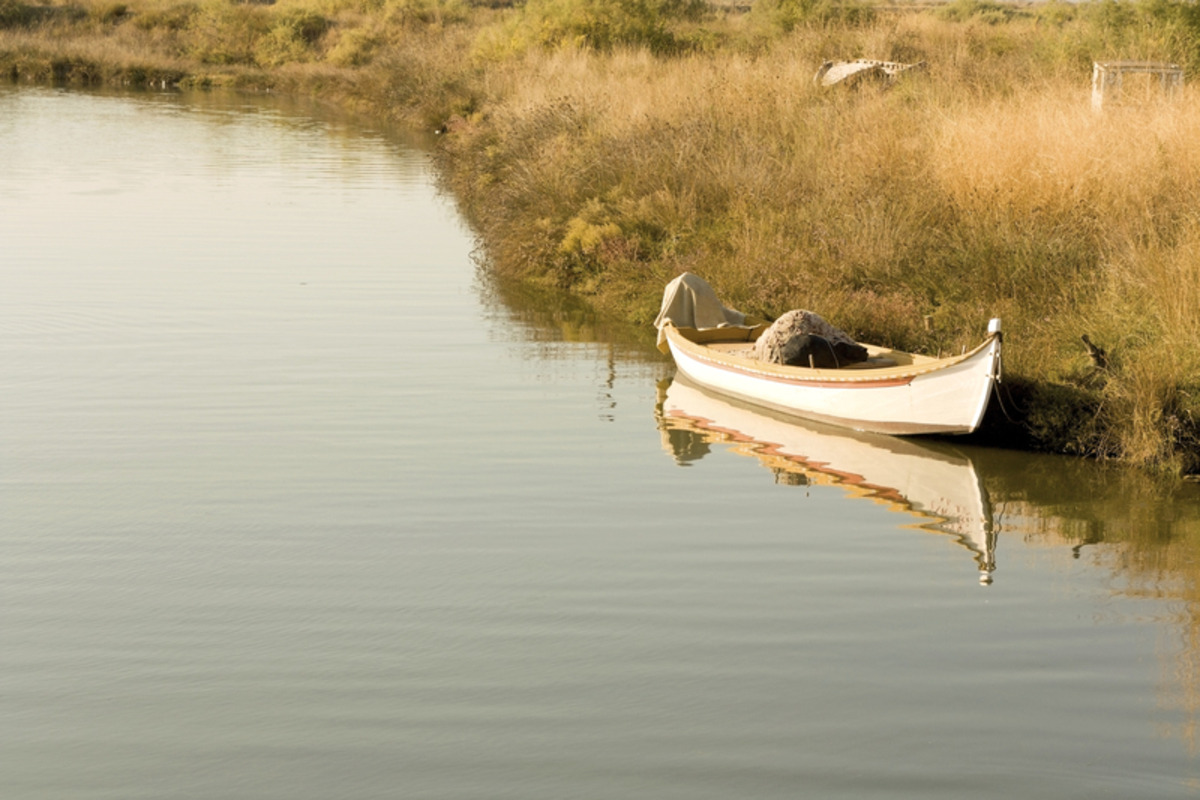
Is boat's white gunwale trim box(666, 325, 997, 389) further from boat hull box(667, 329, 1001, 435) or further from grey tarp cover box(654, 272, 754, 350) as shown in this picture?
grey tarp cover box(654, 272, 754, 350)

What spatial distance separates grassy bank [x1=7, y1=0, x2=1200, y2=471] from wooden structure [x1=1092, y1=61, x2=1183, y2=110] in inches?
13.7

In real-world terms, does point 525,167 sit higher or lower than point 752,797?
higher

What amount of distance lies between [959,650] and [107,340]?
1129cm

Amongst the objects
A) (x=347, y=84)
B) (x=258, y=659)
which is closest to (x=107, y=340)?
(x=258, y=659)

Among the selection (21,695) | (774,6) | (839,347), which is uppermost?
(774,6)

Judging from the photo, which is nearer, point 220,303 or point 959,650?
point 959,650

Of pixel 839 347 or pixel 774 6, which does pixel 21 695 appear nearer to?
pixel 839 347

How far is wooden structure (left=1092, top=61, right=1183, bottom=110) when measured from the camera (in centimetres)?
1864

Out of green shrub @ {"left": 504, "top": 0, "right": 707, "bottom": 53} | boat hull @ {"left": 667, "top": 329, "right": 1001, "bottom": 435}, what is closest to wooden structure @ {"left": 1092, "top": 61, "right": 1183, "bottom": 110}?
boat hull @ {"left": 667, "top": 329, "right": 1001, "bottom": 435}

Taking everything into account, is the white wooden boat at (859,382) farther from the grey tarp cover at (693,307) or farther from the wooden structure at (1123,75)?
the wooden structure at (1123,75)

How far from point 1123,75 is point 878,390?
31.3ft

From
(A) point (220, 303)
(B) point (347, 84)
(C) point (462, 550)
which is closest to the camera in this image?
(C) point (462, 550)

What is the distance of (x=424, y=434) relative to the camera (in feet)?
41.5

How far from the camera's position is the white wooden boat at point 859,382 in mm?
11664
